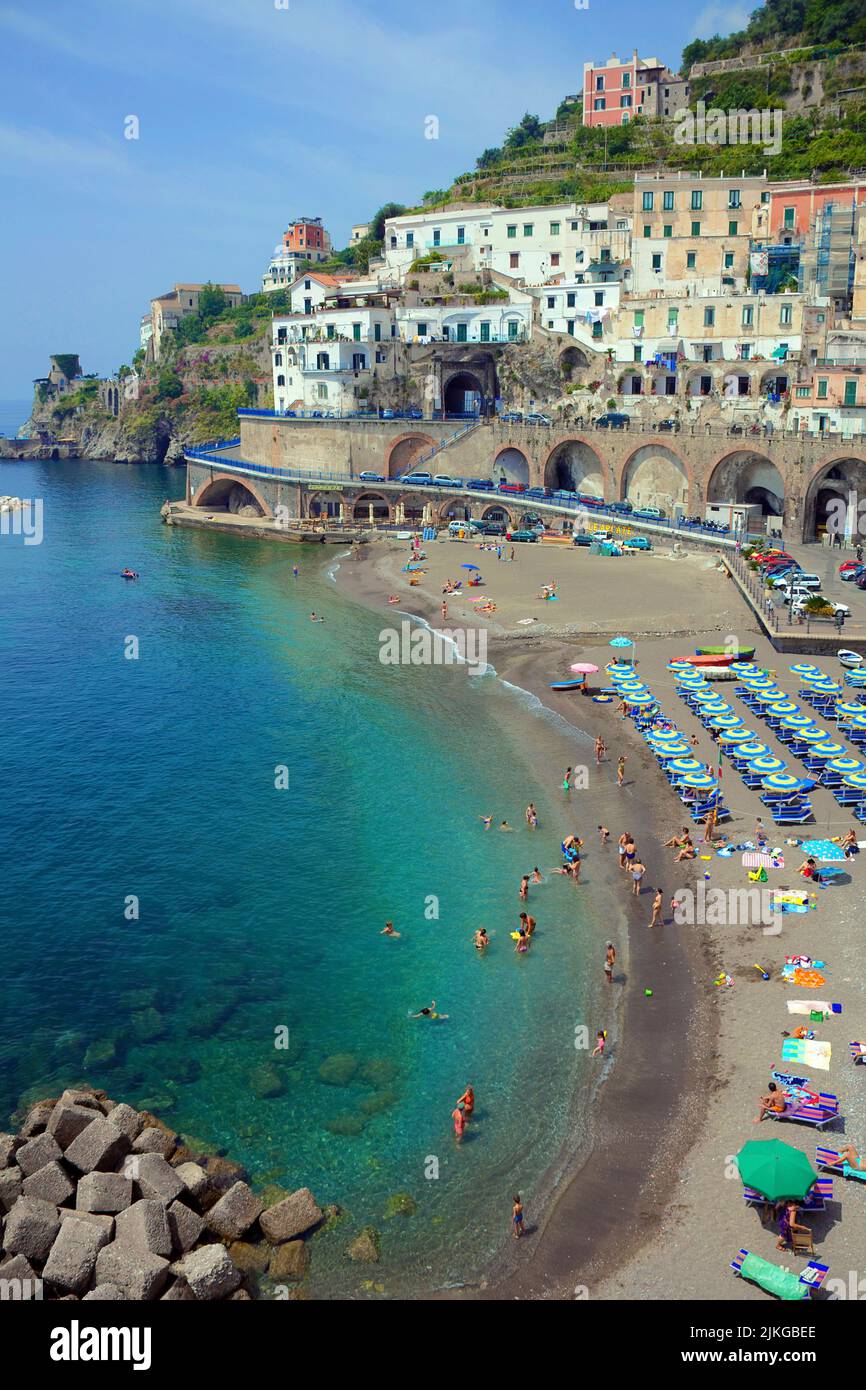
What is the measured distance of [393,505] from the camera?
86500 mm

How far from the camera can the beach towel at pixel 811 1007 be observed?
23.8m

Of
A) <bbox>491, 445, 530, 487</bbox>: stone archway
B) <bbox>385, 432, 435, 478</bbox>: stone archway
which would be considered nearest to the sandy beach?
<bbox>491, 445, 530, 487</bbox>: stone archway

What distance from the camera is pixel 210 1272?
57.2 ft

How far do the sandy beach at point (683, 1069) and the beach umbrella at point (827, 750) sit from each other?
6.40 ft

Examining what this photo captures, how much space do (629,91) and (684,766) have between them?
105164mm

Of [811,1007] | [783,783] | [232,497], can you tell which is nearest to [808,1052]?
[811,1007]

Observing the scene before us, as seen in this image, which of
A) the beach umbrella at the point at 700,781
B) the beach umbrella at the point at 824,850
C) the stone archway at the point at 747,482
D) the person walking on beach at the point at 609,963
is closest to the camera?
the person walking on beach at the point at 609,963

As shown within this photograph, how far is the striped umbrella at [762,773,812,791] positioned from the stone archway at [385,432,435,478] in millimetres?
58468

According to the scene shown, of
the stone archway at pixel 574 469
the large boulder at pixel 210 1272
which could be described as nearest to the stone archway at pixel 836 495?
the stone archway at pixel 574 469

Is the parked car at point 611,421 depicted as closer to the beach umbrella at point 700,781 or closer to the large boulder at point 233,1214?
the beach umbrella at point 700,781

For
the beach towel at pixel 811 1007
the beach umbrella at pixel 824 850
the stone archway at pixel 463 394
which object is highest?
the stone archway at pixel 463 394
